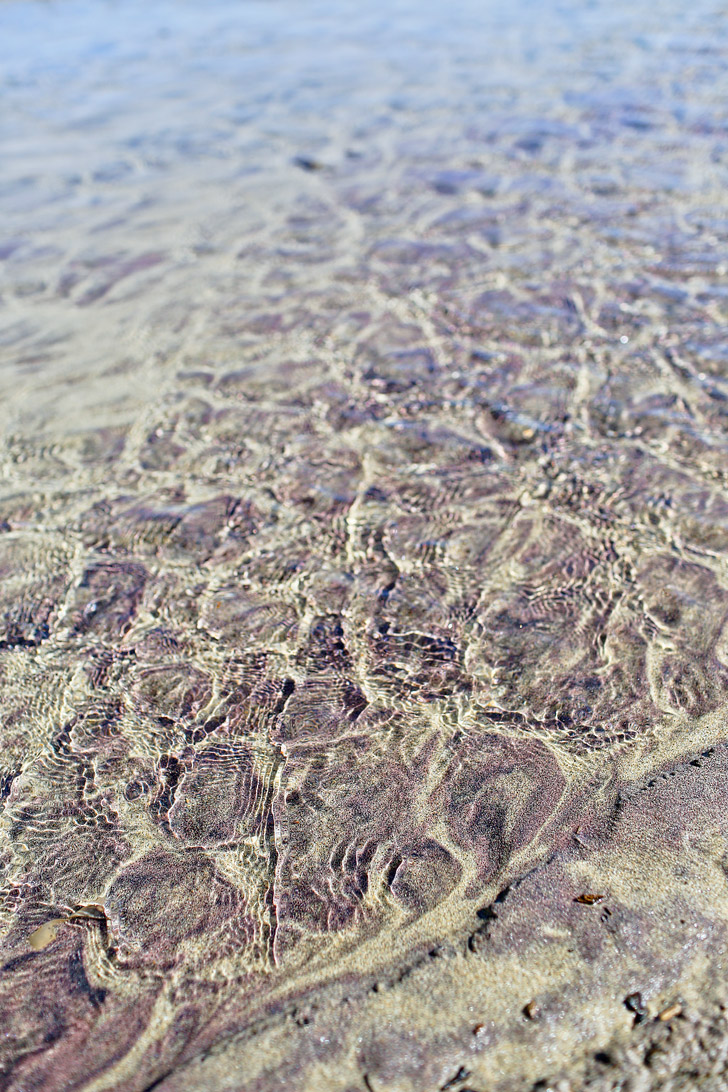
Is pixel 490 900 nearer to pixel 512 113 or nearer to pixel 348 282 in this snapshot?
pixel 348 282

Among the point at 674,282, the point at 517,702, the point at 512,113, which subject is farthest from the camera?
the point at 512,113

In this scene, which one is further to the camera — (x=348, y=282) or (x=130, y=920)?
(x=348, y=282)

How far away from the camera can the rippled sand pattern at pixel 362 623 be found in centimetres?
164

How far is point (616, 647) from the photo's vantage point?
2.36 m

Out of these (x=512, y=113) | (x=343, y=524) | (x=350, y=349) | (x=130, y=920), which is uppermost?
(x=512, y=113)

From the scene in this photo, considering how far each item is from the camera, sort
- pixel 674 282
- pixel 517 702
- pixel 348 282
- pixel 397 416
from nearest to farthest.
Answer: pixel 517 702, pixel 397 416, pixel 674 282, pixel 348 282

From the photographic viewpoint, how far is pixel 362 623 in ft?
8.16

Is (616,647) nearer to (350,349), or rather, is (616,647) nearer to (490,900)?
(490,900)

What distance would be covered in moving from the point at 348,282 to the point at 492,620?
8.78ft

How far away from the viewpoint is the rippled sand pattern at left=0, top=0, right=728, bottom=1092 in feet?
5.37

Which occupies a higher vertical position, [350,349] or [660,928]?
[350,349]

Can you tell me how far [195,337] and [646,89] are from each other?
17.5 feet

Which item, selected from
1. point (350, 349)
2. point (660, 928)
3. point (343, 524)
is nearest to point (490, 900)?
point (660, 928)

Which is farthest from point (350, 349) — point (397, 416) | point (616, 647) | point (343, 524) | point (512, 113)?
point (512, 113)
